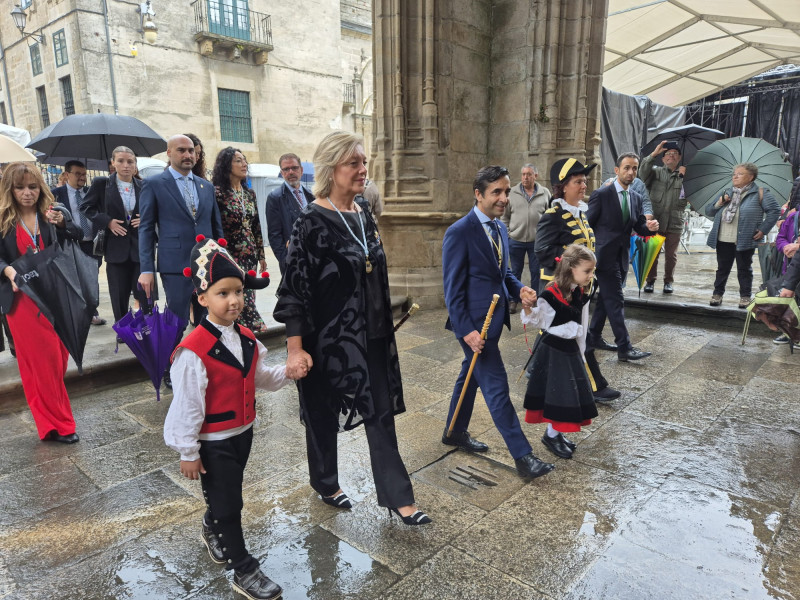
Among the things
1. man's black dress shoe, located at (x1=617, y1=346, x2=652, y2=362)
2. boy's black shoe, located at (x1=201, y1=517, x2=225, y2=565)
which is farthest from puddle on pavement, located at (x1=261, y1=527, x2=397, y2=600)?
man's black dress shoe, located at (x1=617, y1=346, x2=652, y2=362)

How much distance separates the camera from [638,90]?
1633cm

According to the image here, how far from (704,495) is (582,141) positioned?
5.46 metres

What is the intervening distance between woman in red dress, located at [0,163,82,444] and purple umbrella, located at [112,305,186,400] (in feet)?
1.42

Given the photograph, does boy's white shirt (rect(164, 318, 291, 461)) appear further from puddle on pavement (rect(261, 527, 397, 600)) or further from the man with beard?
the man with beard

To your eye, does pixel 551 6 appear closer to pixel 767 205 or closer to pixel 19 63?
pixel 767 205

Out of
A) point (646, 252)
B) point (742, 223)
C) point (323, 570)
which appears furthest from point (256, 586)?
point (742, 223)

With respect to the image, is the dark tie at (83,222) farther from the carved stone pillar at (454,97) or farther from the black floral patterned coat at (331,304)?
the black floral patterned coat at (331,304)

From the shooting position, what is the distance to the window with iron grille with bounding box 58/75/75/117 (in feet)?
64.5

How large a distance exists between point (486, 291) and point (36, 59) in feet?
84.1

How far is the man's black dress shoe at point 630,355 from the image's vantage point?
5168 millimetres

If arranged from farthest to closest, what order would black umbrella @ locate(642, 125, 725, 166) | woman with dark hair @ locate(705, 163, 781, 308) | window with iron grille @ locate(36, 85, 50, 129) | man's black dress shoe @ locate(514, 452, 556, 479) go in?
window with iron grille @ locate(36, 85, 50, 129) < black umbrella @ locate(642, 125, 725, 166) < woman with dark hair @ locate(705, 163, 781, 308) < man's black dress shoe @ locate(514, 452, 556, 479)

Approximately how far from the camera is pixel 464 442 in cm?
338

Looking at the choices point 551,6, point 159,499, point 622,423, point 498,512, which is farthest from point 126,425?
point 551,6

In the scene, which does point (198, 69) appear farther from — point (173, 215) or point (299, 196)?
point (173, 215)
